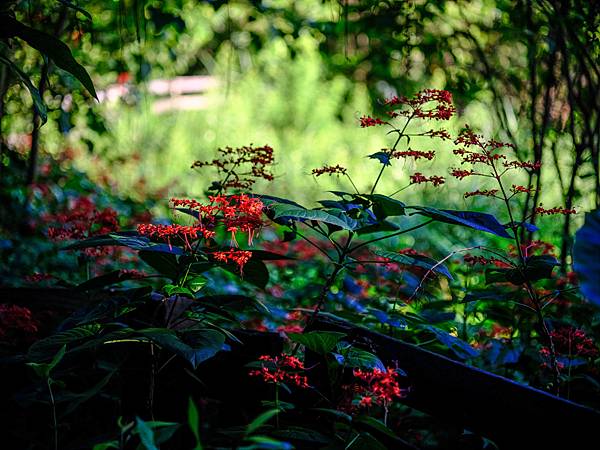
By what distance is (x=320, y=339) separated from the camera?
110 centimetres

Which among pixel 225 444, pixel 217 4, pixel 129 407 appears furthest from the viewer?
pixel 217 4

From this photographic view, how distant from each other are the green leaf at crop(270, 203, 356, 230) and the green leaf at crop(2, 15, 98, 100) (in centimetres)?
45

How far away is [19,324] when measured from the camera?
144 cm

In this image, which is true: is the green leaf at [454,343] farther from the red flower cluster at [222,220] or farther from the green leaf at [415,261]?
the red flower cluster at [222,220]

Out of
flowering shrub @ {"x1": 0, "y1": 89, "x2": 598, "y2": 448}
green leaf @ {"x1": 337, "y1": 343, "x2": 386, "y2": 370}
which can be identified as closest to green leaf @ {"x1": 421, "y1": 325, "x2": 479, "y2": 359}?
flowering shrub @ {"x1": 0, "y1": 89, "x2": 598, "y2": 448}

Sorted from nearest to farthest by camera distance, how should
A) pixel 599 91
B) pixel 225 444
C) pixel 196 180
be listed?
pixel 225 444 < pixel 599 91 < pixel 196 180

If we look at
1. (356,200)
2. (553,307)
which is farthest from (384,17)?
(356,200)

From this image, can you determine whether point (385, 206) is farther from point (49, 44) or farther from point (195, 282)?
point (49, 44)

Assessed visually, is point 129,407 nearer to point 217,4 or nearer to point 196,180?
point 217,4

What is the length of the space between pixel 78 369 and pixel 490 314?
99 cm

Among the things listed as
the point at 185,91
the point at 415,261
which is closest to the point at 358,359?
the point at 415,261

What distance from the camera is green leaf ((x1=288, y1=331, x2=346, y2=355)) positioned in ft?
3.56

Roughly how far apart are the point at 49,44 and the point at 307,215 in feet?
2.01

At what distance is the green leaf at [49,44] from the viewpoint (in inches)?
50.6
